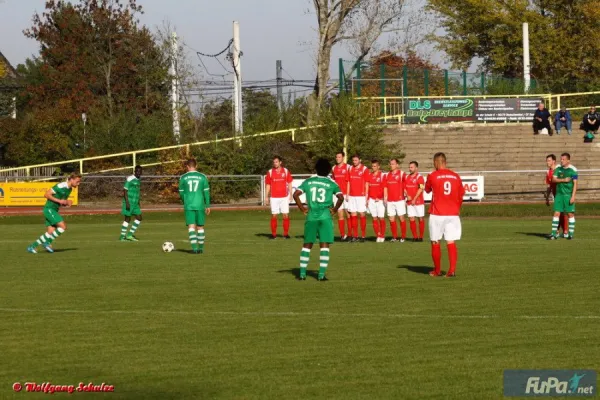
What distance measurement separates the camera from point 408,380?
10.4 m

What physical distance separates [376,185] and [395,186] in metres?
0.69

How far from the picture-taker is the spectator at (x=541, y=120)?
5437cm

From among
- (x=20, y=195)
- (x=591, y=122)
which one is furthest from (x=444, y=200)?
(x=591, y=122)

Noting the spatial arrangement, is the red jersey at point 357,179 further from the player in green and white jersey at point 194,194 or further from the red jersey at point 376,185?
the player in green and white jersey at point 194,194

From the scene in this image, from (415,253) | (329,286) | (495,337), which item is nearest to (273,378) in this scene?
(495,337)

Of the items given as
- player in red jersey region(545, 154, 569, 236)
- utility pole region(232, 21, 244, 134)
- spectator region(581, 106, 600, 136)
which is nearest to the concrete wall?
spectator region(581, 106, 600, 136)

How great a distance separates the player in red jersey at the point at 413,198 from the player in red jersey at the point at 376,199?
2.23ft

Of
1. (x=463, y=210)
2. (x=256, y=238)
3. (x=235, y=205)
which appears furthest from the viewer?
(x=235, y=205)

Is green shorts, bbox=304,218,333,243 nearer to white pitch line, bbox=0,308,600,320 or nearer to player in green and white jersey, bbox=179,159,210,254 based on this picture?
white pitch line, bbox=0,308,600,320

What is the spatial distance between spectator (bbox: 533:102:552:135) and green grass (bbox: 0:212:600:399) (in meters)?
31.1

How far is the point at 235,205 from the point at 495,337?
33.5 metres

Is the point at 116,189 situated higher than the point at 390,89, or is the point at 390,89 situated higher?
the point at 390,89

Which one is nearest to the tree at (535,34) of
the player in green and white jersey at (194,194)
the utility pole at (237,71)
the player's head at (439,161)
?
the utility pole at (237,71)

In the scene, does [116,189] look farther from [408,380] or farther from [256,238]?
[408,380]
